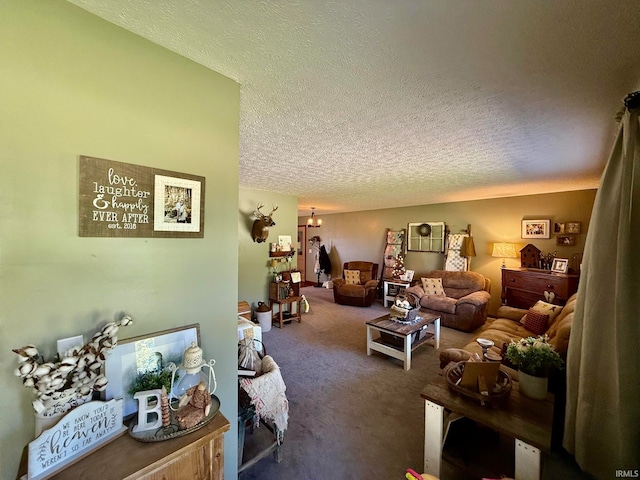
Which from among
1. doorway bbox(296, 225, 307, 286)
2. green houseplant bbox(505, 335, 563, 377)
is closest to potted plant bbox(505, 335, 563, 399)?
green houseplant bbox(505, 335, 563, 377)

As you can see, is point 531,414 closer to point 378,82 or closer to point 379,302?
point 378,82

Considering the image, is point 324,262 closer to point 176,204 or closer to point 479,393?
point 479,393

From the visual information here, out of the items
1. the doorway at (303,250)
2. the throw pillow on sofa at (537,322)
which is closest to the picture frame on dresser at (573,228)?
the throw pillow on sofa at (537,322)

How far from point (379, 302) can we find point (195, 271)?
5792 mm

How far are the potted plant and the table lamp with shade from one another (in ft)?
12.6

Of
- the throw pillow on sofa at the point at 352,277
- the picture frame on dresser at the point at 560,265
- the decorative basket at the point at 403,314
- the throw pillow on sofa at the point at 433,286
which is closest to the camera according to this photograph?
the decorative basket at the point at 403,314

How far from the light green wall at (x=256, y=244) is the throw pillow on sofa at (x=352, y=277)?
2.17 m

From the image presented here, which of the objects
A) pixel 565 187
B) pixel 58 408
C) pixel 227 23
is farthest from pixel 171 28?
pixel 565 187

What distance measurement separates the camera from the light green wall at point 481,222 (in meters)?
4.30

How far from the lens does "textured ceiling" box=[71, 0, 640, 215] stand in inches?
35.2

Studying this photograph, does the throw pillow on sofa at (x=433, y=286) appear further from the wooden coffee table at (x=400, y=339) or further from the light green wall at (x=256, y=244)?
the light green wall at (x=256, y=244)

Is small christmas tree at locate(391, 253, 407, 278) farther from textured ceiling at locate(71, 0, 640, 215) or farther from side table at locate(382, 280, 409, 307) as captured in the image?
textured ceiling at locate(71, 0, 640, 215)

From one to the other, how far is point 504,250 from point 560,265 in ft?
2.66

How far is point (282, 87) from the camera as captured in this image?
4.46ft
